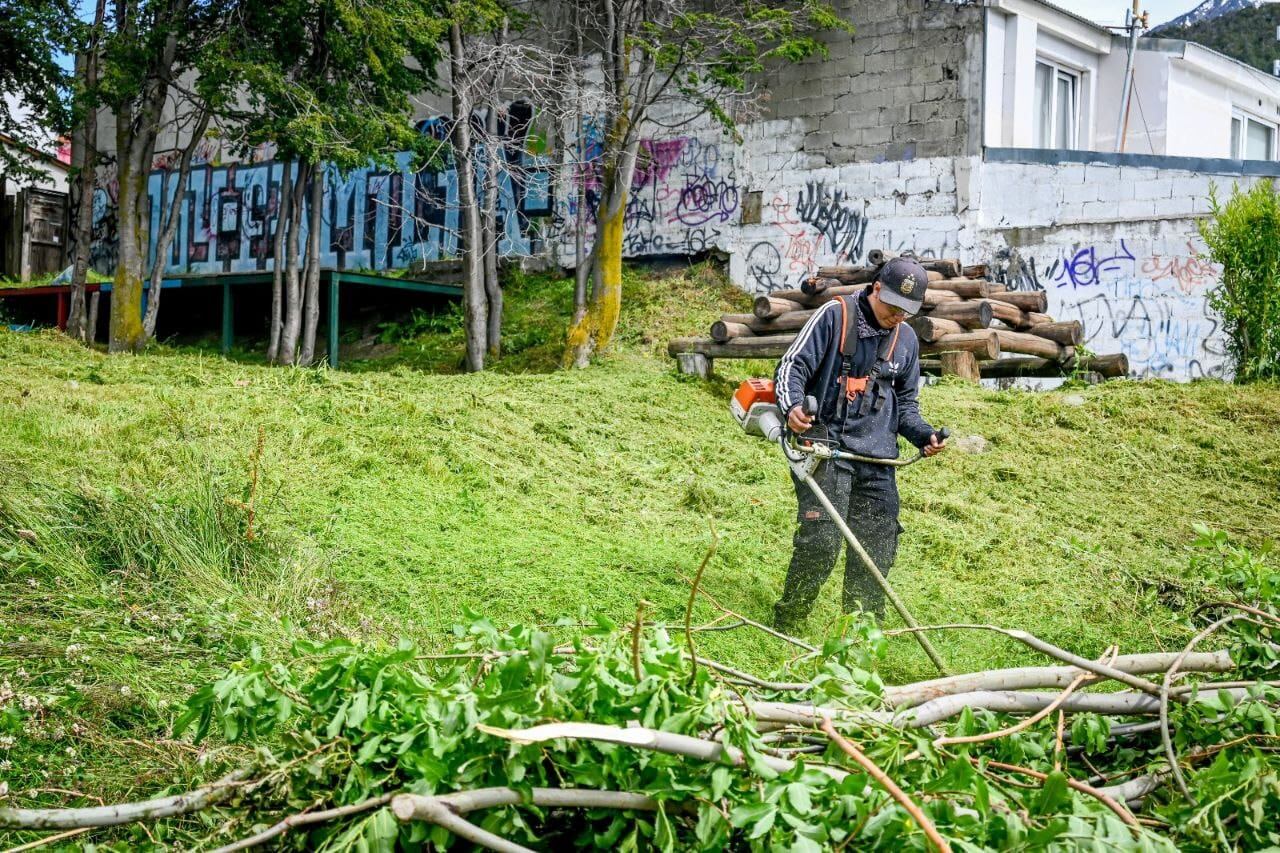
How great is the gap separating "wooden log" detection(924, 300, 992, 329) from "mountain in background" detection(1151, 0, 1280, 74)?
18.5 m

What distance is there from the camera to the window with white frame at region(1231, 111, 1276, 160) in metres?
22.9

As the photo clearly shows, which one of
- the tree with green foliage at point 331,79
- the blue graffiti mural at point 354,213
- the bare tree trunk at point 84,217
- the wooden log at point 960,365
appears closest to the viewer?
the wooden log at point 960,365

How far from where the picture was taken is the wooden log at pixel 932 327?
11.6 metres

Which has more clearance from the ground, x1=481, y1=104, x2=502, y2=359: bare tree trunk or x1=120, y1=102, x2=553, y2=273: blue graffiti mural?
x1=120, y1=102, x2=553, y2=273: blue graffiti mural

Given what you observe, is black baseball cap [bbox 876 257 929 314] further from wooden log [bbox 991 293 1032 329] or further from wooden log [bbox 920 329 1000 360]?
wooden log [bbox 991 293 1032 329]

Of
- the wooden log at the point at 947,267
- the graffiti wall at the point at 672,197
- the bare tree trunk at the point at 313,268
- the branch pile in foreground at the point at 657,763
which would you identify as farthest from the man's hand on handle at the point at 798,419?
the graffiti wall at the point at 672,197

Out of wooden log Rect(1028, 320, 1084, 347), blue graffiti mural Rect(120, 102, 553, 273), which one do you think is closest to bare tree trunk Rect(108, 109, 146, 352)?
blue graffiti mural Rect(120, 102, 553, 273)

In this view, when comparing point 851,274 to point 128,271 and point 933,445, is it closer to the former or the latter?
point 933,445

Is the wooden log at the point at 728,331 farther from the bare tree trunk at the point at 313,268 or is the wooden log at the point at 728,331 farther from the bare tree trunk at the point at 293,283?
the bare tree trunk at the point at 313,268

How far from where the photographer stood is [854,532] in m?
6.71

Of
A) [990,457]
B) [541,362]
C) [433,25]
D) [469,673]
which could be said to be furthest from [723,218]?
[469,673]

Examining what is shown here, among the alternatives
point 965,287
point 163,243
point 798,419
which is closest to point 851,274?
point 965,287

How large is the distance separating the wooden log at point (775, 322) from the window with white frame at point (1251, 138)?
45.7 feet

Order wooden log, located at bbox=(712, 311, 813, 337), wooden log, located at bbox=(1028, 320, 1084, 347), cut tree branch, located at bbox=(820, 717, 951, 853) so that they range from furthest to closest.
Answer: wooden log, located at bbox=(1028, 320, 1084, 347) < wooden log, located at bbox=(712, 311, 813, 337) < cut tree branch, located at bbox=(820, 717, 951, 853)
